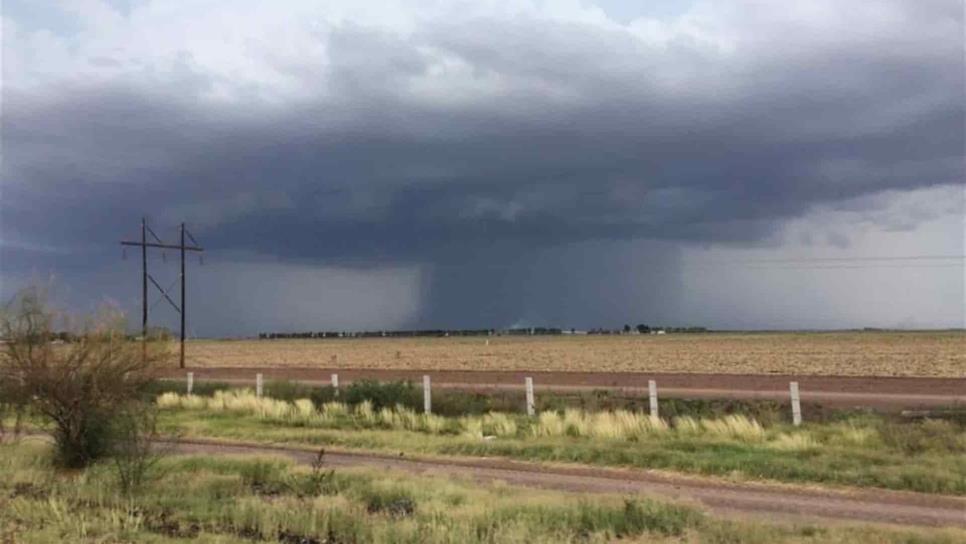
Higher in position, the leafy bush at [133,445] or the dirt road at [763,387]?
the leafy bush at [133,445]

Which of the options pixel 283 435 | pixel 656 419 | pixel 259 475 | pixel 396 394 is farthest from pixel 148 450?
pixel 396 394

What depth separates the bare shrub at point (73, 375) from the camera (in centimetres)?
1653

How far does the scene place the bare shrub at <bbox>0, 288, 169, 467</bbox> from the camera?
1653 cm

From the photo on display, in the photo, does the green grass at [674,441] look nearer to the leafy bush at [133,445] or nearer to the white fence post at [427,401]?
the white fence post at [427,401]

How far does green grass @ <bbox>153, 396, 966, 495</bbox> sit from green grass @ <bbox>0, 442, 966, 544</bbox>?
4741mm

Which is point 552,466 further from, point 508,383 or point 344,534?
point 508,383

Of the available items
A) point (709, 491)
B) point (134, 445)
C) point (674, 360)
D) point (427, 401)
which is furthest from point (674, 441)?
point (674, 360)

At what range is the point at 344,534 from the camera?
1066 cm

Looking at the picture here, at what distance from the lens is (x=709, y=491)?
1464 centimetres

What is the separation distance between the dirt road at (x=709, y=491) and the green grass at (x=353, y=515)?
1.28m

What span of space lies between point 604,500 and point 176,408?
78.8 ft

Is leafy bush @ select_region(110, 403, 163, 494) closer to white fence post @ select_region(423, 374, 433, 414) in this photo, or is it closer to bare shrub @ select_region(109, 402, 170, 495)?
bare shrub @ select_region(109, 402, 170, 495)

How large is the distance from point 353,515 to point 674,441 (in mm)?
10876

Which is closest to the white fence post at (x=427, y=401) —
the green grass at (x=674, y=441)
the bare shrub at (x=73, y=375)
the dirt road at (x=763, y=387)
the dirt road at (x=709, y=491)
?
the green grass at (x=674, y=441)
